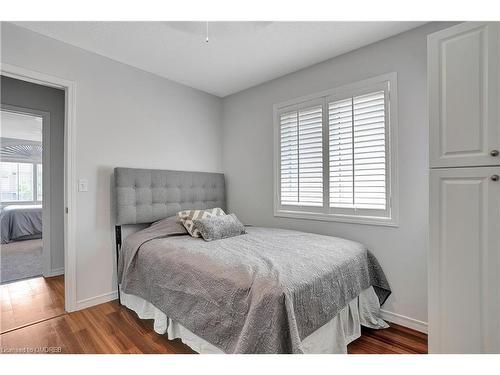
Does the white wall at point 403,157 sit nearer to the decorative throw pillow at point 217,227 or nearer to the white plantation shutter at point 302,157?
the white plantation shutter at point 302,157

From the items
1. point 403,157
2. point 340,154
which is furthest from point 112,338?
point 403,157

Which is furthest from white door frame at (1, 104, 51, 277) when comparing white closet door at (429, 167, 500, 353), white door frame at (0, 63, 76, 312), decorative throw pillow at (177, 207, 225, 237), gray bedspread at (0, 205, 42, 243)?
white closet door at (429, 167, 500, 353)

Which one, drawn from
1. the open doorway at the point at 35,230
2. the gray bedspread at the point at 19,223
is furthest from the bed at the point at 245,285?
the gray bedspread at the point at 19,223

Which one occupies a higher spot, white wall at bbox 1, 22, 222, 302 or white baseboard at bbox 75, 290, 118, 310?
white wall at bbox 1, 22, 222, 302

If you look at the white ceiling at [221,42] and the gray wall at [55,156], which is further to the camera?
the gray wall at [55,156]

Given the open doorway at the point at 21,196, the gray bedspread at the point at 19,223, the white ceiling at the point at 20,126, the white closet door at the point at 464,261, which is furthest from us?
the gray bedspread at the point at 19,223

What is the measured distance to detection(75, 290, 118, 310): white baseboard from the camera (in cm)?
235

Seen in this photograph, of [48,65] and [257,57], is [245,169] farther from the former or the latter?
[48,65]

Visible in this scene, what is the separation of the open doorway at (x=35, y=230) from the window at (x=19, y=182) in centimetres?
184

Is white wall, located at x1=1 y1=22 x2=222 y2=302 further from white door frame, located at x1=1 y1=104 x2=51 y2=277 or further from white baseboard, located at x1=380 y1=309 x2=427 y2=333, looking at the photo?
white baseboard, located at x1=380 y1=309 x2=427 y2=333

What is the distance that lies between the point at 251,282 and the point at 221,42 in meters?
2.05

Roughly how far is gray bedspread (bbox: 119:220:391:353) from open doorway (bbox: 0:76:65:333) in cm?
103

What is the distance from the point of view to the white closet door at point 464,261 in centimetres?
115

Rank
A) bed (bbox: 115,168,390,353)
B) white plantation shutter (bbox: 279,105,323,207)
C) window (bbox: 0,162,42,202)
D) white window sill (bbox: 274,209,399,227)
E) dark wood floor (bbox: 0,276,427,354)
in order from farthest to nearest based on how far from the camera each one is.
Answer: window (bbox: 0,162,42,202) → white plantation shutter (bbox: 279,105,323,207) → white window sill (bbox: 274,209,399,227) → dark wood floor (bbox: 0,276,427,354) → bed (bbox: 115,168,390,353)
